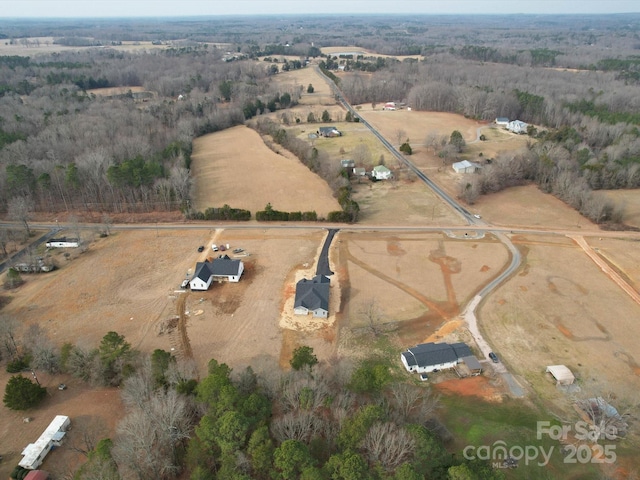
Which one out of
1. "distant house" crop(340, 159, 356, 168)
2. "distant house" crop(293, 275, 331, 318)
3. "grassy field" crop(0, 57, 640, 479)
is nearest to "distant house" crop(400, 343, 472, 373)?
"grassy field" crop(0, 57, 640, 479)

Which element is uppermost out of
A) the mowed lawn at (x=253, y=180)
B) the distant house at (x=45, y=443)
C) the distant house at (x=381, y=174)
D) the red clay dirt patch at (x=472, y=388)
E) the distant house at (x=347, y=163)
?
the distant house at (x=347, y=163)

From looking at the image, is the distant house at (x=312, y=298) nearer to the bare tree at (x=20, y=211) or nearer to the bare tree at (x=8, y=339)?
the bare tree at (x=8, y=339)

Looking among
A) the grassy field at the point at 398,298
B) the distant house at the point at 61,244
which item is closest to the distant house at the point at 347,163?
the grassy field at the point at 398,298

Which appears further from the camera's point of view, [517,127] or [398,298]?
[517,127]

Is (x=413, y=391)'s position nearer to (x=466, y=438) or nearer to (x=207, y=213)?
(x=466, y=438)

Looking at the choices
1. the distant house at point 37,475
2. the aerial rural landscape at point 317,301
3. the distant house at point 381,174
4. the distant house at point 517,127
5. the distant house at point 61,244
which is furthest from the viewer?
the distant house at point 517,127

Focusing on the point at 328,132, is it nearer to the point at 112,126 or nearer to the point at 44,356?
the point at 112,126

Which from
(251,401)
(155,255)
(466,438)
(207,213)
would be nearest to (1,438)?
(251,401)

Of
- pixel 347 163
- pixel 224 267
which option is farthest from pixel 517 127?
pixel 224 267
